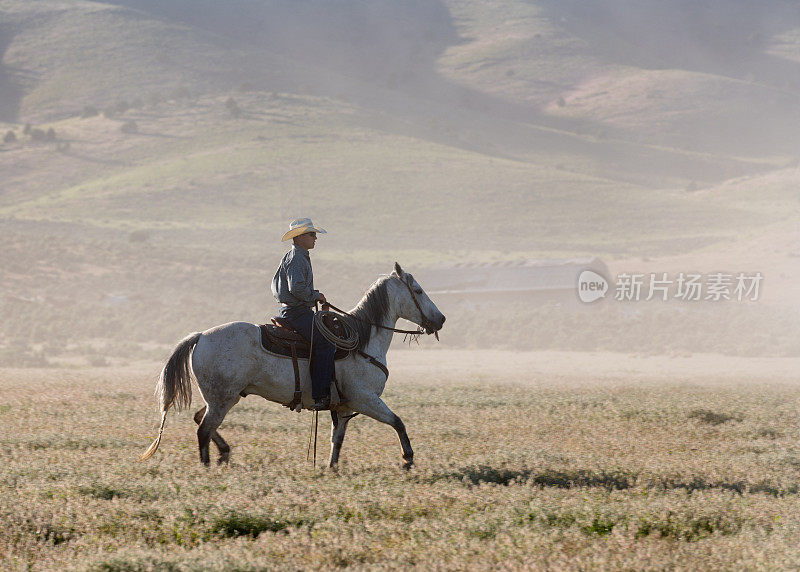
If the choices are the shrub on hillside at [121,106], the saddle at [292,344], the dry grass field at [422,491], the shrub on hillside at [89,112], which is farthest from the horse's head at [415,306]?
the shrub on hillside at [89,112]

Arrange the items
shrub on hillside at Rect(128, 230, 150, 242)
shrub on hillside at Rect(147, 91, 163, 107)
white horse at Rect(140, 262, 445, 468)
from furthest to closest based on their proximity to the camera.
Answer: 1. shrub on hillside at Rect(147, 91, 163, 107)
2. shrub on hillside at Rect(128, 230, 150, 242)
3. white horse at Rect(140, 262, 445, 468)

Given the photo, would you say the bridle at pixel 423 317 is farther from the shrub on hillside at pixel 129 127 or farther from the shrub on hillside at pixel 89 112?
the shrub on hillside at pixel 89 112

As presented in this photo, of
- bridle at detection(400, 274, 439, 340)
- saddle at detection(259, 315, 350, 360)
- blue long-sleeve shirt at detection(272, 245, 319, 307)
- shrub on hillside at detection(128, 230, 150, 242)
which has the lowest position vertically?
saddle at detection(259, 315, 350, 360)

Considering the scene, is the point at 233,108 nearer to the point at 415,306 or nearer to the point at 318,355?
the point at 415,306

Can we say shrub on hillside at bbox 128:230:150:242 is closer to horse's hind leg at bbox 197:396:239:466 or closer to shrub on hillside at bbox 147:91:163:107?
horse's hind leg at bbox 197:396:239:466

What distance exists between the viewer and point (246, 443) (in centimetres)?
1194

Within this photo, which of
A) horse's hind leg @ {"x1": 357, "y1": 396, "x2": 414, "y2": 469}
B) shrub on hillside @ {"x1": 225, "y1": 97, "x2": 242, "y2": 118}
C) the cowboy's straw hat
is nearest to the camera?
horse's hind leg @ {"x1": 357, "y1": 396, "x2": 414, "y2": 469}

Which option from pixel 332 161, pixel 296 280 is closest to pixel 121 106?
pixel 332 161

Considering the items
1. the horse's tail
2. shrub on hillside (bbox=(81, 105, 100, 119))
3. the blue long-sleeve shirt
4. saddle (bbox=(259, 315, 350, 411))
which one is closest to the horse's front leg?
saddle (bbox=(259, 315, 350, 411))

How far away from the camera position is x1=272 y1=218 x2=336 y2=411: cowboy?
9.91m

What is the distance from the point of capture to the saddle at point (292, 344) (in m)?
9.90

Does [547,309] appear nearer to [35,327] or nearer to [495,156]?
[35,327]

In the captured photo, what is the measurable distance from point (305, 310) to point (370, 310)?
0.87m

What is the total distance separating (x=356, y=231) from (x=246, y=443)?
6478 centimetres
